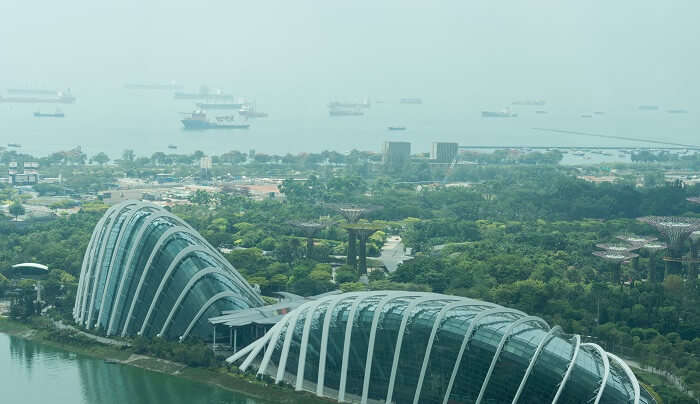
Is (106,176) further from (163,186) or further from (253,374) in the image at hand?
(253,374)

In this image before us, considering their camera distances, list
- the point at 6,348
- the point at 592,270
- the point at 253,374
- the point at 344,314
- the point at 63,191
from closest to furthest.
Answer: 1. the point at 344,314
2. the point at 253,374
3. the point at 6,348
4. the point at 592,270
5. the point at 63,191

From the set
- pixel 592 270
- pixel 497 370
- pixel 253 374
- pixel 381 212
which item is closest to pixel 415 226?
pixel 381 212

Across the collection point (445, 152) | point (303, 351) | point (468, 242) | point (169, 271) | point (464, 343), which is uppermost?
point (445, 152)

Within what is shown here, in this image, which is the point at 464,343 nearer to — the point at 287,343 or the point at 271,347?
the point at 287,343

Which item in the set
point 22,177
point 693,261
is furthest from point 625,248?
point 22,177

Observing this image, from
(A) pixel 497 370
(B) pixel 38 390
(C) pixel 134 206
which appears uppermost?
(C) pixel 134 206

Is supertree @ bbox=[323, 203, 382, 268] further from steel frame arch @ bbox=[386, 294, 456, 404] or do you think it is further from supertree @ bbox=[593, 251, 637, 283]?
steel frame arch @ bbox=[386, 294, 456, 404]

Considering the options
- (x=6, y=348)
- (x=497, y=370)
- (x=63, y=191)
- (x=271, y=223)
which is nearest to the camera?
(x=497, y=370)
